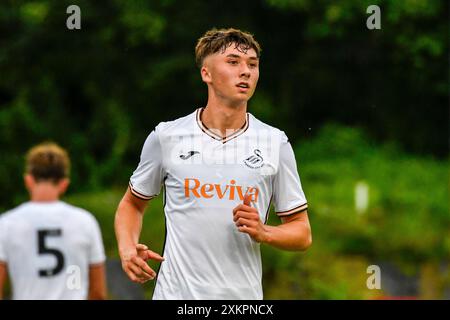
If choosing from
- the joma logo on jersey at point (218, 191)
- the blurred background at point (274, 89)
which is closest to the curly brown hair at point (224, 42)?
the joma logo on jersey at point (218, 191)

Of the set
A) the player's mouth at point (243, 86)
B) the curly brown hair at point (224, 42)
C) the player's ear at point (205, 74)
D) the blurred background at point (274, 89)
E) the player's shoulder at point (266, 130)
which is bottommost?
the blurred background at point (274, 89)

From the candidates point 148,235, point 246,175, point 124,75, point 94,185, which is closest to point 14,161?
point 94,185

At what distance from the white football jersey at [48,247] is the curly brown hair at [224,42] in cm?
146

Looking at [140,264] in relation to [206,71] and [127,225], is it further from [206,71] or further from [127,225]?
[206,71]

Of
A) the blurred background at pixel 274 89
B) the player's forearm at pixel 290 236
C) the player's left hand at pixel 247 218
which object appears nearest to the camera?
the player's left hand at pixel 247 218

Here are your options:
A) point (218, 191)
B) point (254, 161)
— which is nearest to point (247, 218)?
point (218, 191)

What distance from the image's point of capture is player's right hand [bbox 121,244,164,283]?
553 centimetres

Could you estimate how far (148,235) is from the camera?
1485cm

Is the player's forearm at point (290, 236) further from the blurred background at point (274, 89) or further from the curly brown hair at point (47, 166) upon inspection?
the blurred background at point (274, 89)

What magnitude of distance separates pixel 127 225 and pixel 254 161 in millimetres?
794

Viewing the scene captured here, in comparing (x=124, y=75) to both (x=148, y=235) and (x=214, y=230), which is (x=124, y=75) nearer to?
(x=148, y=235)

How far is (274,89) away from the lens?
21.4 metres

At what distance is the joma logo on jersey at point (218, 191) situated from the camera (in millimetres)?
5828

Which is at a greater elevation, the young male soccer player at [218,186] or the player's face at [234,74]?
the player's face at [234,74]
